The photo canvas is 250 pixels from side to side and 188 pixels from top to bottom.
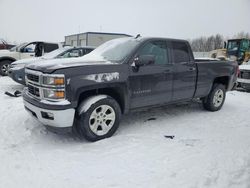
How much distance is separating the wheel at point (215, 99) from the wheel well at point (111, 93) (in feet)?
9.23

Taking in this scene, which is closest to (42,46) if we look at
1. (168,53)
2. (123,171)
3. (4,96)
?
(4,96)

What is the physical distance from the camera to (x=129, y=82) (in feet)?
15.5

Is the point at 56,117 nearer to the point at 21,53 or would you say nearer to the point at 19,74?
the point at 19,74

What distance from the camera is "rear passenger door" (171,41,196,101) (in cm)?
557

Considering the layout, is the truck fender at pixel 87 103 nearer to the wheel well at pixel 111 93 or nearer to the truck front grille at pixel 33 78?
the wheel well at pixel 111 93

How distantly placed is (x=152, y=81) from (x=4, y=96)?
16.2 ft

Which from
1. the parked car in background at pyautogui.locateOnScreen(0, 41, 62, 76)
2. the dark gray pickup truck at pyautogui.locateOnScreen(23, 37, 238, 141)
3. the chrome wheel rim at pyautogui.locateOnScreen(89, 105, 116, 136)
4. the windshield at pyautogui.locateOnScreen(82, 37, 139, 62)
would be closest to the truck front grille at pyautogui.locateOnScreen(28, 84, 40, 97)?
the dark gray pickup truck at pyautogui.locateOnScreen(23, 37, 238, 141)

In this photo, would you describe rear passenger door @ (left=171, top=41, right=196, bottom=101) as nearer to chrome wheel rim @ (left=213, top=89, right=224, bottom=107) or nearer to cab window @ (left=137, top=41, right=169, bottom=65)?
cab window @ (left=137, top=41, right=169, bottom=65)

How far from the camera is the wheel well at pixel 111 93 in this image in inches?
173

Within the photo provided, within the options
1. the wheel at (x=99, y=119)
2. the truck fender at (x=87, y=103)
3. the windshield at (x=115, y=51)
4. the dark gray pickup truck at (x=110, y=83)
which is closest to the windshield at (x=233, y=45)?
the dark gray pickup truck at (x=110, y=83)

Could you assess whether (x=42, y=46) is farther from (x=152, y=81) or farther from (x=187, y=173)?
(x=187, y=173)

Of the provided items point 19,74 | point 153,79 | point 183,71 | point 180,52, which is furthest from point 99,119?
point 19,74

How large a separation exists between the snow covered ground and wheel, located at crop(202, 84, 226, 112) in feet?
2.74

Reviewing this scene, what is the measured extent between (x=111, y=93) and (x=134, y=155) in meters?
1.28
